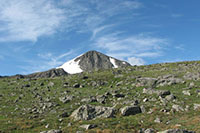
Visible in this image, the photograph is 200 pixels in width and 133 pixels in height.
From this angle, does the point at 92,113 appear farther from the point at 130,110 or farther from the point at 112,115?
the point at 130,110

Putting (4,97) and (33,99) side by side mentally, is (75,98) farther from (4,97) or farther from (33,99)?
(4,97)

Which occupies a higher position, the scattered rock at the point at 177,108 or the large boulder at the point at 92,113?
the large boulder at the point at 92,113

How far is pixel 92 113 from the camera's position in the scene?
1147 inches

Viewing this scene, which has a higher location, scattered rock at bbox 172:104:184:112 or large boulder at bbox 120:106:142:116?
large boulder at bbox 120:106:142:116

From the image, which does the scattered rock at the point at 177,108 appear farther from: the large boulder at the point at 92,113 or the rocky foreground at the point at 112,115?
the large boulder at the point at 92,113

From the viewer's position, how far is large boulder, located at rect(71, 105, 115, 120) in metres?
28.2

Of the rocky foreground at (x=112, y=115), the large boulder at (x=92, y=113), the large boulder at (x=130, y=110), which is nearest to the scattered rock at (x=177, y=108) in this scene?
the rocky foreground at (x=112, y=115)

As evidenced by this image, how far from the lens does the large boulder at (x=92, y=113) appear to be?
28219 mm

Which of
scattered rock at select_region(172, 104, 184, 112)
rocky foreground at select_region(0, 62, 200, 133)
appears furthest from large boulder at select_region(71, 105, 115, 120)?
scattered rock at select_region(172, 104, 184, 112)

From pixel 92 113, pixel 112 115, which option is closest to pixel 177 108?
pixel 112 115

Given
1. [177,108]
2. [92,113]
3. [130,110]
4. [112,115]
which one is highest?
[92,113]

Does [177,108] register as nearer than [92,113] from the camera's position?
Yes

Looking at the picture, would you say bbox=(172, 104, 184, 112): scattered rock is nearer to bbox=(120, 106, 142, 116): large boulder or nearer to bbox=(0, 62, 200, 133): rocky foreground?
bbox=(0, 62, 200, 133): rocky foreground

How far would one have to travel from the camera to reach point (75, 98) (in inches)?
1657
